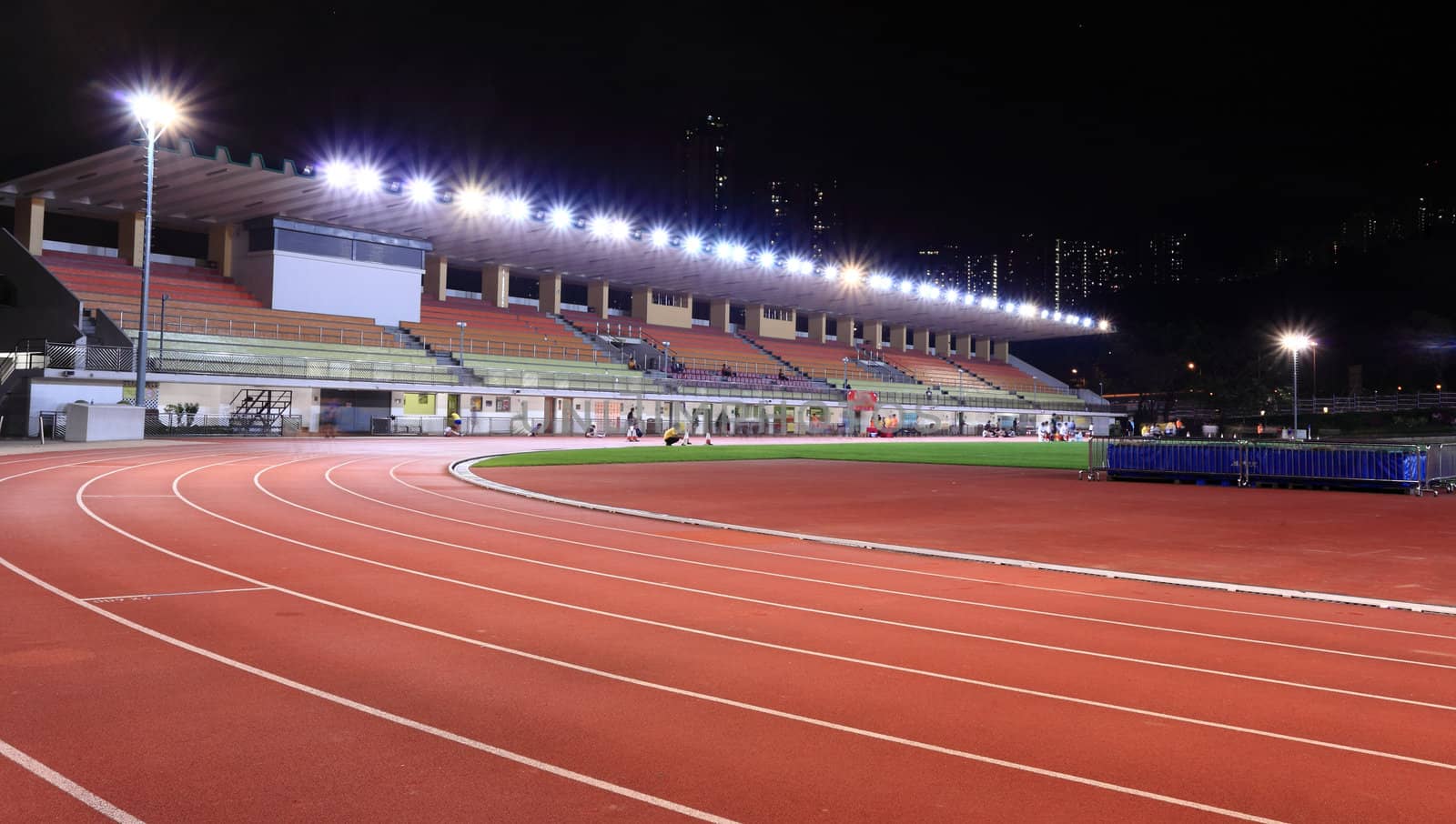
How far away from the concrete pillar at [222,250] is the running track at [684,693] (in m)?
46.1

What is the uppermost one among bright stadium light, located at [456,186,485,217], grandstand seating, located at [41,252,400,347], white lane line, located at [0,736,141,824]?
bright stadium light, located at [456,186,485,217]

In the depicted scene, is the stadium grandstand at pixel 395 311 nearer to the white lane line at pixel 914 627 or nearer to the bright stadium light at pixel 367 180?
the bright stadium light at pixel 367 180

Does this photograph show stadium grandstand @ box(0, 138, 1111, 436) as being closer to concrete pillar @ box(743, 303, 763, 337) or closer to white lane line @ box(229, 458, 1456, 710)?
concrete pillar @ box(743, 303, 763, 337)

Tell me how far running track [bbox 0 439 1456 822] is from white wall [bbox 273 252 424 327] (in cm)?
4280

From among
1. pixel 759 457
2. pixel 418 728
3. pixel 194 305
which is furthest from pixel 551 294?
pixel 418 728

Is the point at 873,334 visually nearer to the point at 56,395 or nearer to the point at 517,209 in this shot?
the point at 517,209

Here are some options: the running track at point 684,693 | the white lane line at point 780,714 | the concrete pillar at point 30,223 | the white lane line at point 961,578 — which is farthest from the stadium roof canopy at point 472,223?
the white lane line at point 780,714

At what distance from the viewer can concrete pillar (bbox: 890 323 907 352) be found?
97.7 m

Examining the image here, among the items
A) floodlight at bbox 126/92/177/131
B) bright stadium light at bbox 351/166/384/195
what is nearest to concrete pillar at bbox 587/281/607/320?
bright stadium light at bbox 351/166/384/195

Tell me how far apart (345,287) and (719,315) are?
3577 cm

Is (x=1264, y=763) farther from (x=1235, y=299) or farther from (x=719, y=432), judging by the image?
(x=1235, y=299)

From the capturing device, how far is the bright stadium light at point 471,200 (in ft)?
167

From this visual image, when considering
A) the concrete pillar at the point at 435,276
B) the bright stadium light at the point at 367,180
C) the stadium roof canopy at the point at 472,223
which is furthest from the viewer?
the concrete pillar at the point at 435,276

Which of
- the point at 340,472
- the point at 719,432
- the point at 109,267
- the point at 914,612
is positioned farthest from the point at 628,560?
the point at 719,432
